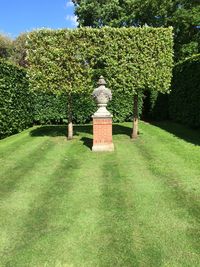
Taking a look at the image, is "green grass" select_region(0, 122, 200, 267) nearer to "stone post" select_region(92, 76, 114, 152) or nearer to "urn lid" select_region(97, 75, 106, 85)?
"stone post" select_region(92, 76, 114, 152)

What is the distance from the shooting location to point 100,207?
785cm

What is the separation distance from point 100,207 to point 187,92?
13.0m

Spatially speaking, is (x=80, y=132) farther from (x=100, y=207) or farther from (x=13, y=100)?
(x=100, y=207)

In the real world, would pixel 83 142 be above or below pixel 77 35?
below

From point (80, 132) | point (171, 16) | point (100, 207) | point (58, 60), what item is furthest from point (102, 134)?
point (171, 16)

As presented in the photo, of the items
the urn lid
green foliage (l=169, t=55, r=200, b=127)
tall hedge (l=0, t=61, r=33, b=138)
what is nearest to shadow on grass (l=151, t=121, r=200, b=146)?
green foliage (l=169, t=55, r=200, b=127)

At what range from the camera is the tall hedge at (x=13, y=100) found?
17516 mm

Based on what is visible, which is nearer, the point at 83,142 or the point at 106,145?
the point at 106,145

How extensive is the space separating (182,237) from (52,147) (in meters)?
9.52

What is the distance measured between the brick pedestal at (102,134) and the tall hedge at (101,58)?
240 centimetres

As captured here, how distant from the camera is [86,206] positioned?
7.93 m

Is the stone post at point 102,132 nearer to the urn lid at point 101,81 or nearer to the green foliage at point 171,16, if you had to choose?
the urn lid at point 101,81

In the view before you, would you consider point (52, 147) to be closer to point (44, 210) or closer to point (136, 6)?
point (44, 210)

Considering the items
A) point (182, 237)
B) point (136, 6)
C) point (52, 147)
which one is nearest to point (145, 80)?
point (52, 147)
